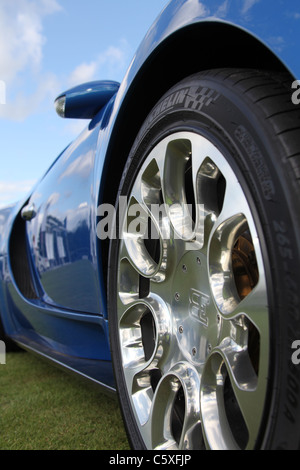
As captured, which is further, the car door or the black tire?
the car door

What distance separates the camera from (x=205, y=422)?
0.89m

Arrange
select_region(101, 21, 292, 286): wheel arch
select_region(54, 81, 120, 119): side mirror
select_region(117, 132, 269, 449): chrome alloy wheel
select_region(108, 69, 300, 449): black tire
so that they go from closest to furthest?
select_region(108, 69, 300, 449): black tire, select_region(117, 132, 269, 449): chrome alloy wheel, select_region(101, 21, 292, 286): wheel arch, select_region(54, 81, 120, 119): side mirror

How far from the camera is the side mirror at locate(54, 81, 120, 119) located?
5.40 feet

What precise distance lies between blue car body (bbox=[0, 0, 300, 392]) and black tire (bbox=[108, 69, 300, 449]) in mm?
86

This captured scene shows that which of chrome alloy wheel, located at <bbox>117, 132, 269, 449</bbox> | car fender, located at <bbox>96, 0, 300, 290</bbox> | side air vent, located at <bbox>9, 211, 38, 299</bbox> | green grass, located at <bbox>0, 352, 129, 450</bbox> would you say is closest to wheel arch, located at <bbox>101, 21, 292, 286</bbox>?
car fender, located at <bbox>96, 0, 300, 290</bbox>

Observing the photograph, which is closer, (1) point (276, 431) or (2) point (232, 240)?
(1) point (276, 431)

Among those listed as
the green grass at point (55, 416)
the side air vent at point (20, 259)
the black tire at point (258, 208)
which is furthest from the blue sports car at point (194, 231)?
the side air vent at point (20, 259)

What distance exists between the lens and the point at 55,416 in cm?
169

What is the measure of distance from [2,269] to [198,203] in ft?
5.81

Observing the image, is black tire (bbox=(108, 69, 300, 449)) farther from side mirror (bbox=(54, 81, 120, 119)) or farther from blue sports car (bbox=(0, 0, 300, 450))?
side mirror (bbox=(54, 81, 120, 119))

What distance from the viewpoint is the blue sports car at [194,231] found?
27.2 inches

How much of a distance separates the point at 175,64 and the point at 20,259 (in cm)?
148

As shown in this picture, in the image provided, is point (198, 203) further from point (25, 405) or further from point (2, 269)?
point (2, 269)
